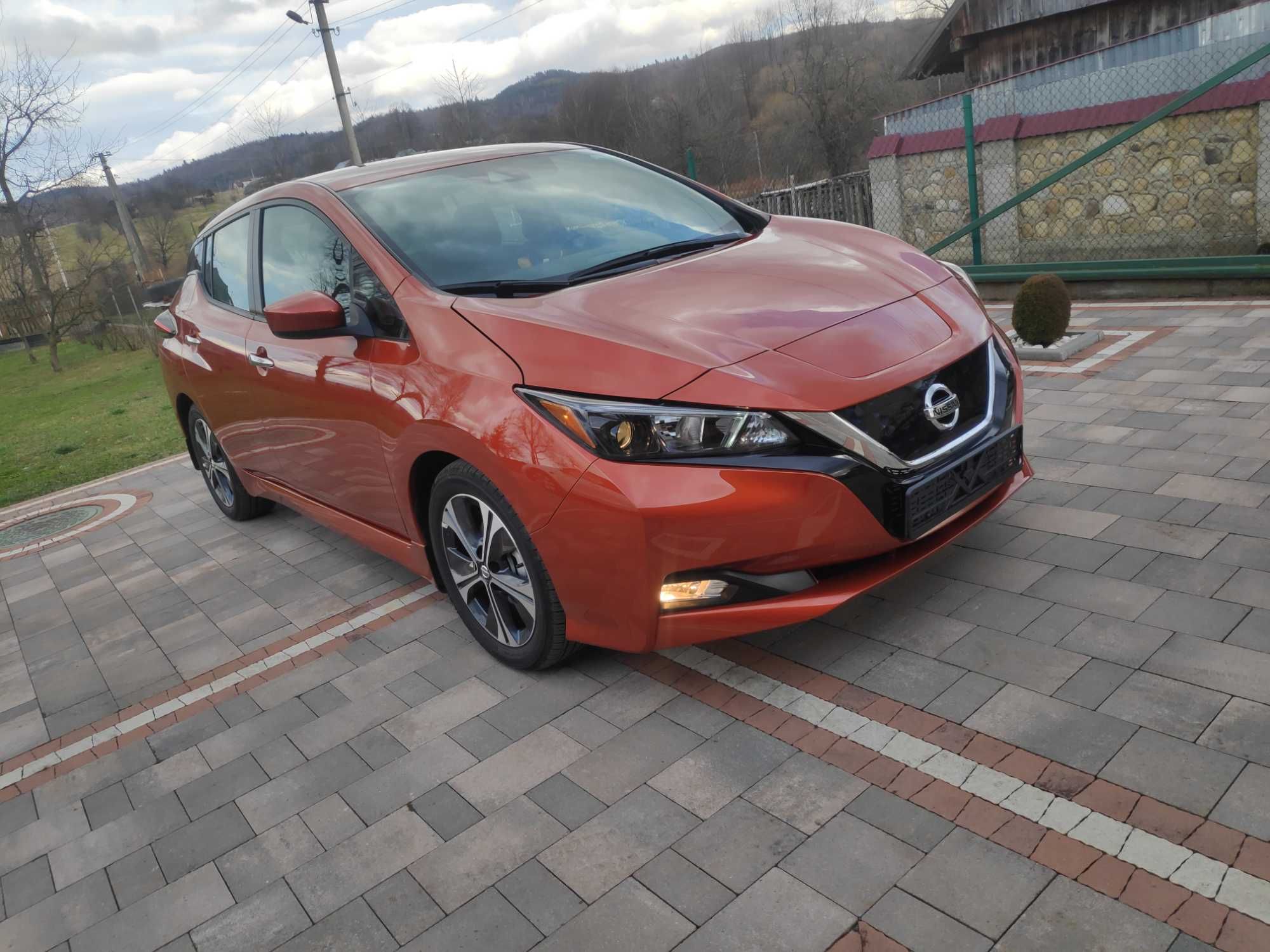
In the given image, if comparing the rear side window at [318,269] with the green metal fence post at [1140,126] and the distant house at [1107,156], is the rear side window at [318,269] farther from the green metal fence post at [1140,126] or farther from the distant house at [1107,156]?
the distant house at [1107,156]

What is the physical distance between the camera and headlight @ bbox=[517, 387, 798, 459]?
2.72m

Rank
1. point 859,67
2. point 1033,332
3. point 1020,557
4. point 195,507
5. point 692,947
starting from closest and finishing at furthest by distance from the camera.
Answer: point 692,947 < point 1020,557 < point 1033,332 < point 195,507 < point 859,67

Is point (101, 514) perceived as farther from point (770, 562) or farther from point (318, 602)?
point (770, 562)

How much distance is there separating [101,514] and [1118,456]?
22.4 ft

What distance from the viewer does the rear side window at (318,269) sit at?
3578 mm

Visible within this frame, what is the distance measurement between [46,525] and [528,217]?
17.7ft

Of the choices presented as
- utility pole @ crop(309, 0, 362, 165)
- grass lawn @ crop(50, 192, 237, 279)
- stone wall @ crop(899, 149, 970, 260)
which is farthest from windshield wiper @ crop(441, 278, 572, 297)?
grass lawn @ crop(50, 192, 237, 279)

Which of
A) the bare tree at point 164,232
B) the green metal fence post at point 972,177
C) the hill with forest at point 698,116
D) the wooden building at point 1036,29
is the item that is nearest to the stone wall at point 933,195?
the green metal fence post at point 972,177

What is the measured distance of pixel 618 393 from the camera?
9.20 ft

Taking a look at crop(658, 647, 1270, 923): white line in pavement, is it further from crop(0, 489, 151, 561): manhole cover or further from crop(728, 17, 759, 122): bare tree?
crop(728, 17, 759, 122): bare tree

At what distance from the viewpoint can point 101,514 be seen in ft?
23.5

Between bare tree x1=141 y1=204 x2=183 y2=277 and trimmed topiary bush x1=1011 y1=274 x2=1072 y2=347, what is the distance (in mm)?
40974

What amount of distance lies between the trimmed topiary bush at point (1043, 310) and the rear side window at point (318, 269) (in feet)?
14.8

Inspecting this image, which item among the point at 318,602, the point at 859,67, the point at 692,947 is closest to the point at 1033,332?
the point at 318,602
